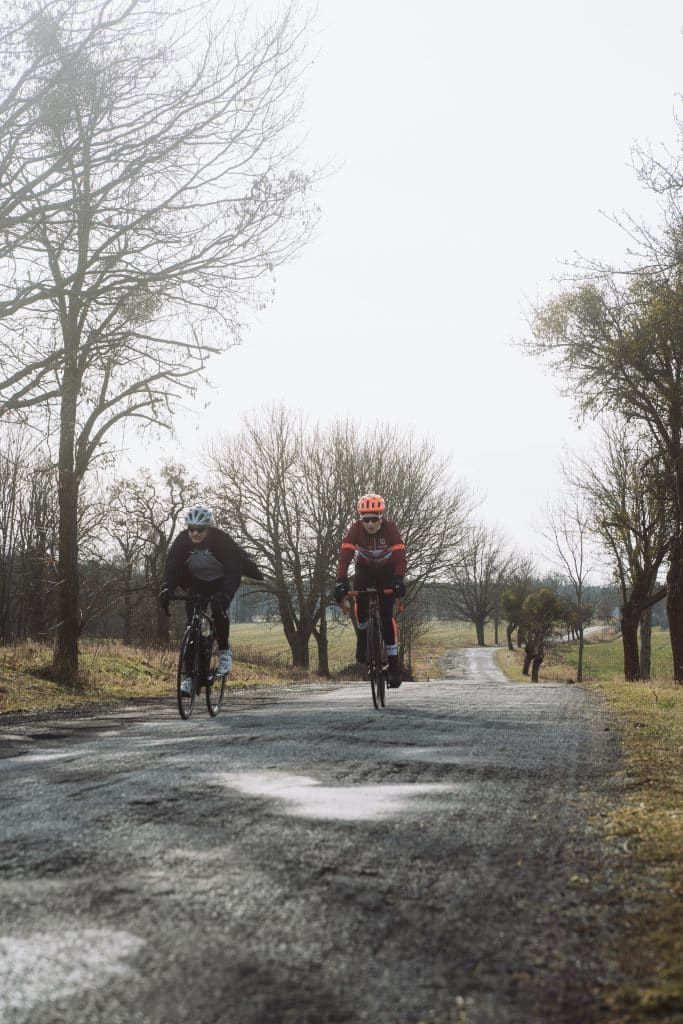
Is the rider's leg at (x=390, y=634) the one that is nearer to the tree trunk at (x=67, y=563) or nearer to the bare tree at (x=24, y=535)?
the tree trunk at (x=67, y=563)

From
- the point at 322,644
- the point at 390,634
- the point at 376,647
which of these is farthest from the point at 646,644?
the point at 376,647

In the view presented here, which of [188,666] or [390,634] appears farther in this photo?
[390,634]

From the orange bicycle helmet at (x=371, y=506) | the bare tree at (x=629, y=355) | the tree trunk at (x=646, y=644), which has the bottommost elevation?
the tree trunk at (x=646, y=644)

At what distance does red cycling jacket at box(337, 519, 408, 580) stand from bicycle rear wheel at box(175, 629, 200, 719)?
1.90 metres

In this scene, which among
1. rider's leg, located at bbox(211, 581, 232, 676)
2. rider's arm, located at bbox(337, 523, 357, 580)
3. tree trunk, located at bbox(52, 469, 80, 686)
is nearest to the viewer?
rider's leg, located at bbox(211, 581, 232, 676)

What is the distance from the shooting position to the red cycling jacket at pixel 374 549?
1019 centimetres

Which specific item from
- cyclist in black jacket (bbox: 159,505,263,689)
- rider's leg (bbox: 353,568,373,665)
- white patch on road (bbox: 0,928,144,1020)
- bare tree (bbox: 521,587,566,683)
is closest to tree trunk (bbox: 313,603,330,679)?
bare tree (bbox: 521,587,566,683)

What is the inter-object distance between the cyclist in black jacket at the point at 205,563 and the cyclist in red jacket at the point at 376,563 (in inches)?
54.6

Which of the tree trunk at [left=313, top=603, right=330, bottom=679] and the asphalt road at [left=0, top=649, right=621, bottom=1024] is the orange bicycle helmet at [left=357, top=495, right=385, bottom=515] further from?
the tree trunk at [left=313, top=603, right=330, bottom=679]

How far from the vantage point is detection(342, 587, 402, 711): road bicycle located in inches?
402

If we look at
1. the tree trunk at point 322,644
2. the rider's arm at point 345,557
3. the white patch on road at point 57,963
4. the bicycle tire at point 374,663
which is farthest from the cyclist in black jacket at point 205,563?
the tree trunk at point 322,644

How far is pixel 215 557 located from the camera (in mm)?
9258

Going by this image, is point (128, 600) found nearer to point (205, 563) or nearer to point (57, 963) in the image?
point (205, 563)

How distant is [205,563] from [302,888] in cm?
637
